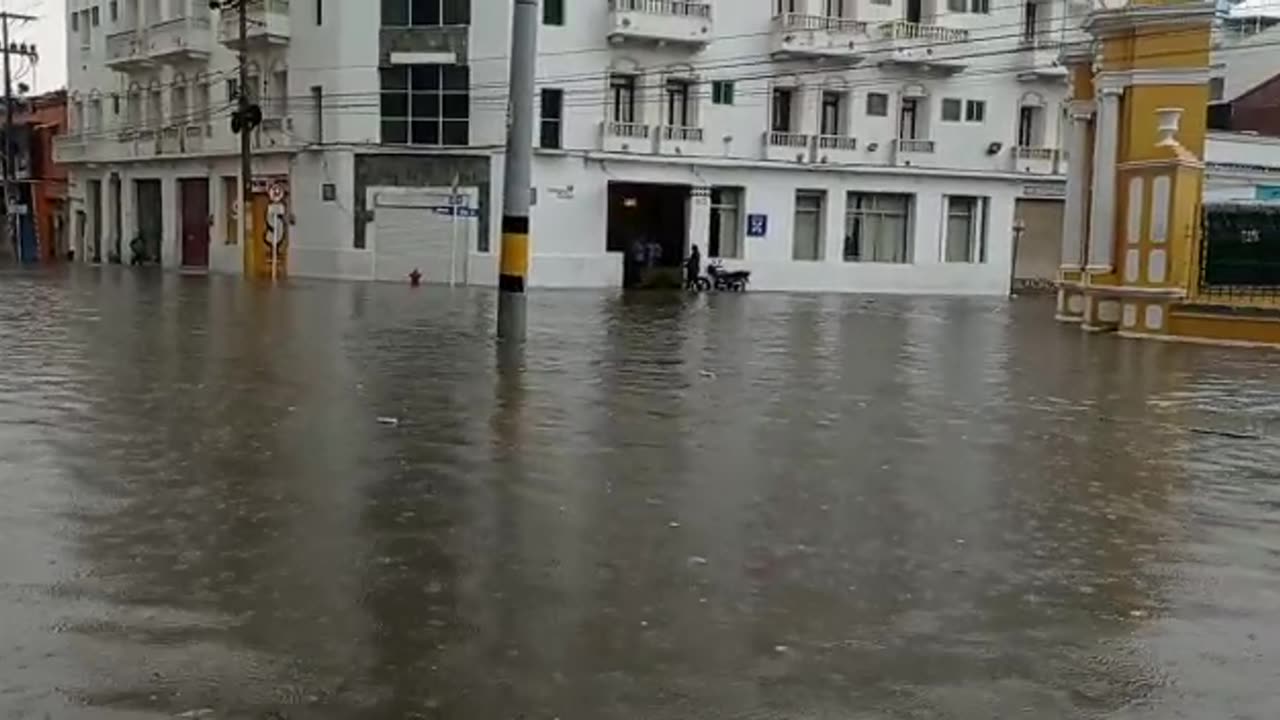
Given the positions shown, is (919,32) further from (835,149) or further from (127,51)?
(127,51)

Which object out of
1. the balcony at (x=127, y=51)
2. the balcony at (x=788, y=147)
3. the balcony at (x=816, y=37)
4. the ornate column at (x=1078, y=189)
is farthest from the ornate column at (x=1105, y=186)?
the balcony at (x=127, y=51)

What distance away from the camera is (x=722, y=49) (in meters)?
45.7

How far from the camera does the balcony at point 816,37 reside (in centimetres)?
4600

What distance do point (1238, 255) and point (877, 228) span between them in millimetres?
25900

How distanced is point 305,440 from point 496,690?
5550 millimetres

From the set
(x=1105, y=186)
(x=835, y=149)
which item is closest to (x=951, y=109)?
(x=835, y=149)

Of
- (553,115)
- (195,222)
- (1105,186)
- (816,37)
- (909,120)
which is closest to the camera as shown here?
(1105,186)

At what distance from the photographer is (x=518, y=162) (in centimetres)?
1809

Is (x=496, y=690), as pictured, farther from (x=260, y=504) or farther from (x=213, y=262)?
(x=213, y=262)

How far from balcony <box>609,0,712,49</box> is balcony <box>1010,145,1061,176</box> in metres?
13.1

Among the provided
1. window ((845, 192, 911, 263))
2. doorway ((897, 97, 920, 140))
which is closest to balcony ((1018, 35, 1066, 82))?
doorway ((897, 97, 920, 140))

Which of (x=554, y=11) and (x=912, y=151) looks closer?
(x=554, y=11)

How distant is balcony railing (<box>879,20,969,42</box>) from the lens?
4756 cm

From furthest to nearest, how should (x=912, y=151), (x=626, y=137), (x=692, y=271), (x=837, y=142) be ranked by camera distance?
(x=912, y=151) → (x=837, y=142) → (x=692, y=271) → (x=626, y=137)
